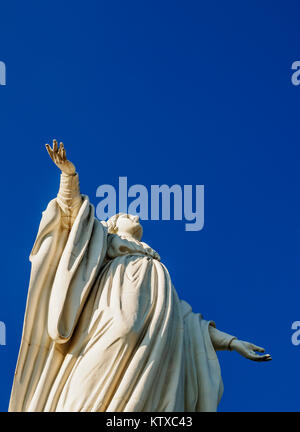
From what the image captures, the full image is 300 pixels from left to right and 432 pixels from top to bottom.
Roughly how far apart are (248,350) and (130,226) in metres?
2.72

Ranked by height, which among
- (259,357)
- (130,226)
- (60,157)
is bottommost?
(259,357)

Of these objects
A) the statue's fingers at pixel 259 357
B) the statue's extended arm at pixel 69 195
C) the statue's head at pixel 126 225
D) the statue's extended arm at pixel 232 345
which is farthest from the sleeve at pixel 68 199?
the statue's fingers at pixel 259 357

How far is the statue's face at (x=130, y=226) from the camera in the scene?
13.3m

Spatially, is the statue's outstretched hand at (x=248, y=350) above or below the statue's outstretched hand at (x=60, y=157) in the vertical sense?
below

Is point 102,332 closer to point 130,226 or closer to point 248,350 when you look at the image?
point 248,350

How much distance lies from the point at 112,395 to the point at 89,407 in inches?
13.1

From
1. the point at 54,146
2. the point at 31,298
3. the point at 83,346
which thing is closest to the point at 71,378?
the point at 83,346

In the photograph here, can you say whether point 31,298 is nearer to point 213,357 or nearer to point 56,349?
point 56,349

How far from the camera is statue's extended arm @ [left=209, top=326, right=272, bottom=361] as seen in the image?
12.0 meters

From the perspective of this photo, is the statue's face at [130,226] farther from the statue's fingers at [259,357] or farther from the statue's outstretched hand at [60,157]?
the statue's fingers at [259,357]

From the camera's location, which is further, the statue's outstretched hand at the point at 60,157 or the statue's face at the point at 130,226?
the statue's face at the point at 130,226

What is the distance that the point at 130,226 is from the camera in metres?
13.4

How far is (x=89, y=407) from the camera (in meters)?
10.5

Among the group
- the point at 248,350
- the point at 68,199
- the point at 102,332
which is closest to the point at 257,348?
the point at 248,350
